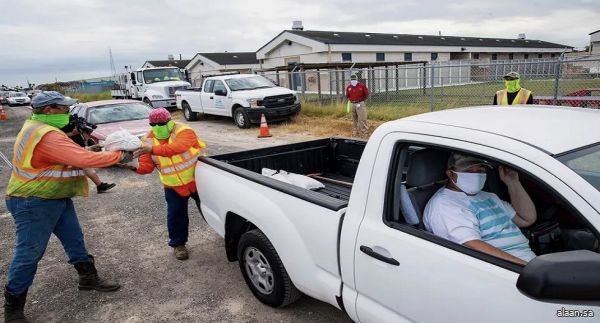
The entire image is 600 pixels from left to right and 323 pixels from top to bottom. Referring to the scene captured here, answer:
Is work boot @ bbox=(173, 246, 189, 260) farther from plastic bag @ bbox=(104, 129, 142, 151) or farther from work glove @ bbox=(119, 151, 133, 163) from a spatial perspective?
plastic bag @ bbox=(104, 129, 142, 151)

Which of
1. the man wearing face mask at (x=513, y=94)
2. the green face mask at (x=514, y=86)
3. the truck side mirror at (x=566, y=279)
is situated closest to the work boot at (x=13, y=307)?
the truck side mirror at (x=566, y=279)

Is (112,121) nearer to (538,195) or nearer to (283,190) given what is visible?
(283,190)

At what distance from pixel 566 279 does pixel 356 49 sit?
30.6 metres

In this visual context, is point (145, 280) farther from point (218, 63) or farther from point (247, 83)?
point (218, 63)

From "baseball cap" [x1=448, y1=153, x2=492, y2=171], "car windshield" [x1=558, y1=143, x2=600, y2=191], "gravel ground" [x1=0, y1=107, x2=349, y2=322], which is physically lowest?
"gravel ground" [x1=0, y1=107, x2=349, y2=322]

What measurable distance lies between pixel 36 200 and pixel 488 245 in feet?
10.7

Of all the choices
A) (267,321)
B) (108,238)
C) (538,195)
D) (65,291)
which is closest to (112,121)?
(108,238)

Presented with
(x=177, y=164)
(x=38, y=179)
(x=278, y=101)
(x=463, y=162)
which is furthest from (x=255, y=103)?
(x=463, y=162)

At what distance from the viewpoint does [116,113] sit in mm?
10062

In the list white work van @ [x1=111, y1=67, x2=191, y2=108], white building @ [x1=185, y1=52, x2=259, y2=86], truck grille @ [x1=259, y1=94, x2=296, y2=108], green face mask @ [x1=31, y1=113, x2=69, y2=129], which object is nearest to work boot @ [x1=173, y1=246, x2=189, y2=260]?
green face mask @ [x1=31, y1=113, x2=69, y2=129]

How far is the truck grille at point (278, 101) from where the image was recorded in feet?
44.8

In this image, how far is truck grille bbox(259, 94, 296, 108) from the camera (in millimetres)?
13661

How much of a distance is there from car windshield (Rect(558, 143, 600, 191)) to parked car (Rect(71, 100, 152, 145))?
27.6 ft

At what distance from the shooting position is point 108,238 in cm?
513
